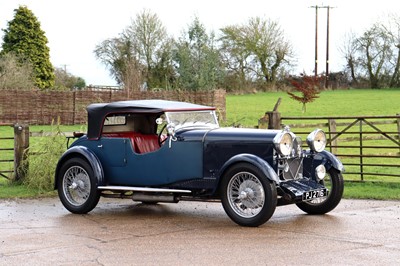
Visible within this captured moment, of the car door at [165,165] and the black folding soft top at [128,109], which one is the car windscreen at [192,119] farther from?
the car door at [165,165]

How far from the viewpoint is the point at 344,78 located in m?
64.2

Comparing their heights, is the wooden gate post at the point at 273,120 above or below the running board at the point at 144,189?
above

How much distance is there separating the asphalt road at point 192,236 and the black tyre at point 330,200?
14 cm

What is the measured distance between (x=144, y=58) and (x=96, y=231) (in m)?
50.5

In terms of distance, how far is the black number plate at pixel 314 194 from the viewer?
9.12 metres

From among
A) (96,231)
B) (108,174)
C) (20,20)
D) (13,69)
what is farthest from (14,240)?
(20,20)

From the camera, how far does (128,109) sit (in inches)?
410

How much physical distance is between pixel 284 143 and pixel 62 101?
3009 centimetres

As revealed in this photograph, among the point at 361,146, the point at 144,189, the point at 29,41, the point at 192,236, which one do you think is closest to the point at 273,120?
the point at 361,146

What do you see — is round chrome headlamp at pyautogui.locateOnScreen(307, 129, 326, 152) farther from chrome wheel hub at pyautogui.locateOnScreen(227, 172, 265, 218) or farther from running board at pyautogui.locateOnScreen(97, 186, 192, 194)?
running board at pyautogui.locateOnScreen(97, 186, 192, 194)

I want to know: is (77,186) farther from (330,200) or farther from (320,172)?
(330,200)

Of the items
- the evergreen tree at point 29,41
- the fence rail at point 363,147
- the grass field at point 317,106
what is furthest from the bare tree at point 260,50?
the fence rail at point 363,147

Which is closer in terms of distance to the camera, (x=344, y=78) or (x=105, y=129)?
(x=105, y=129)

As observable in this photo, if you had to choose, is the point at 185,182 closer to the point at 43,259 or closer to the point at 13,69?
the point at 43,259
